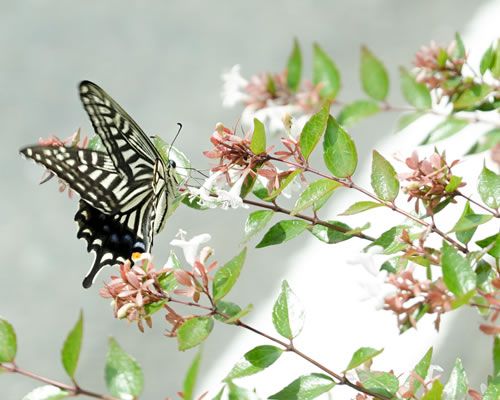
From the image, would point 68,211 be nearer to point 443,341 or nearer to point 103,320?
point 103,320

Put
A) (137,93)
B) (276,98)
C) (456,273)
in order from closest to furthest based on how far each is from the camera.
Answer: (456,273)
(276,98)
(137,93)

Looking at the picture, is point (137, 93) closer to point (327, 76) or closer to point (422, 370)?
point (327, 76)

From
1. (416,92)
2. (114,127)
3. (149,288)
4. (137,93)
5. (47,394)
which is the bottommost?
(47,394)

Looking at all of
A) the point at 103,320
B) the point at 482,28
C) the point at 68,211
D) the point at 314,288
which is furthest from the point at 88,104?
the point at 482,28

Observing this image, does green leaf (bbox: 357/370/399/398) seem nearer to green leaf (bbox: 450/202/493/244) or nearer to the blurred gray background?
green leaf (bbox: 450/202/493/244)

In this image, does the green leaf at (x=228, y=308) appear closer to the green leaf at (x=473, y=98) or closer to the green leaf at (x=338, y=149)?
the green leaf at (x=338, y=149)

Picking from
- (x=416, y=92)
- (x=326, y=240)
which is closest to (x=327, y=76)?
(x=416, y=92)

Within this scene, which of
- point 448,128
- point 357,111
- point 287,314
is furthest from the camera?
point 357,111
